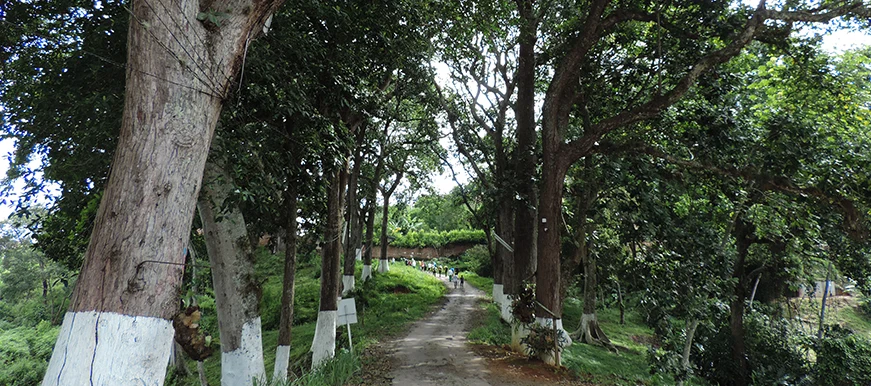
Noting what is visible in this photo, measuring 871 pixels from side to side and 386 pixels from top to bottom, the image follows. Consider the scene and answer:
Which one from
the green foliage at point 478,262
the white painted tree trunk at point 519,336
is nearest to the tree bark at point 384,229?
the green foliage at point 478,262

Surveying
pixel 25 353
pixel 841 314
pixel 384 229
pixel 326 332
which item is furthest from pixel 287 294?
pixel 841 314

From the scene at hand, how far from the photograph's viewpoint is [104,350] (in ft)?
6.66

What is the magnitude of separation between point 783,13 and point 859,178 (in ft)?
8.35

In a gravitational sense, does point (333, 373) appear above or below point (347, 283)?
below

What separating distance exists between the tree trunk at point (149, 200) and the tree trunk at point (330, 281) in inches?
235

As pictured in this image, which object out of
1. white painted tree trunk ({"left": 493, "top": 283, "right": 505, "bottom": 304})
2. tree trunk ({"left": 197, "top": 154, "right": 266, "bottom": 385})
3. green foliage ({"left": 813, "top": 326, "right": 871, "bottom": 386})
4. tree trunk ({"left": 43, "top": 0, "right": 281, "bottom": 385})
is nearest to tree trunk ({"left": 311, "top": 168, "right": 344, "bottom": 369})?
tree trunk ({"left": 197, "top": 154, "right": 266, "bottom": 385})

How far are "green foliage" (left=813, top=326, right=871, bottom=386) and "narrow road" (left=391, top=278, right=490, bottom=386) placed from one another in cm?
913

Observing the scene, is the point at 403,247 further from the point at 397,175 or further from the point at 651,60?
the point at 651,60

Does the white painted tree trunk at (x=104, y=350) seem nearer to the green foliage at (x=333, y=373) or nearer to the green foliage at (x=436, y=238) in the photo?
the green foliage at (x=333, y=373)

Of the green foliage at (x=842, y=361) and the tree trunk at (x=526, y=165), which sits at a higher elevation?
the tree trunk at (x=526, y=165)

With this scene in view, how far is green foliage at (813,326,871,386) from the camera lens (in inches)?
404

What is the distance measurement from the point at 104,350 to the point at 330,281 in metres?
7.19

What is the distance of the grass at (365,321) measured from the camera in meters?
9.70

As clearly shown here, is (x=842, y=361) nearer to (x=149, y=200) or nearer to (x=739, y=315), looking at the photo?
(x=739, y=315)
